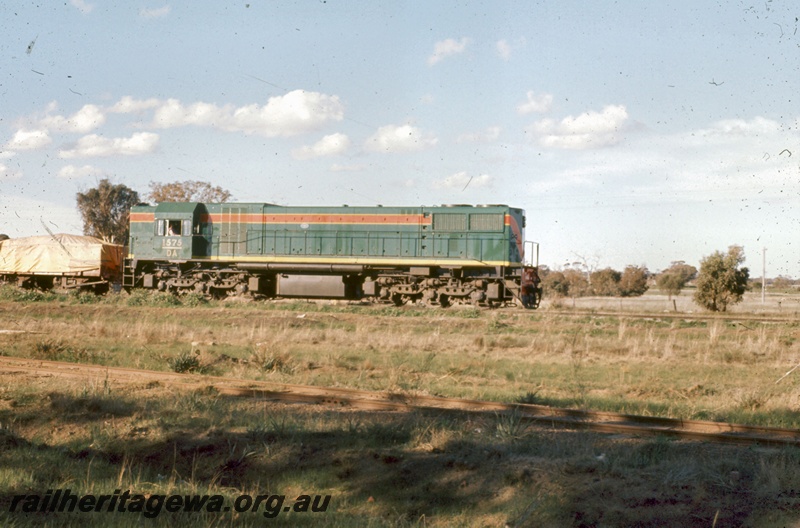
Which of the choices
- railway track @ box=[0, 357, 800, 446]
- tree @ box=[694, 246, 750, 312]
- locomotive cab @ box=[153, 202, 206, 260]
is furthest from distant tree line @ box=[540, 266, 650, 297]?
railway track @ box=[0, 357, 800, 446]

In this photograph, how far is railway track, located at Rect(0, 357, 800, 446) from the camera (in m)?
8.57

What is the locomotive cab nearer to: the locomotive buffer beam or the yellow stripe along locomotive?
the yellow stripe along locomotive

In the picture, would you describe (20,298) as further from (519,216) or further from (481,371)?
(481,371)

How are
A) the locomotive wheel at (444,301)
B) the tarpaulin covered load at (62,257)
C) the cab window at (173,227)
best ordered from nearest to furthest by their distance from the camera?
1. the locomotive wheel at (444,301)
2. the cab window at (173,227)
3. the tarpaulin covered load at (62,257)

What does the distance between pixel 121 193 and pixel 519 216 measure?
146 ft

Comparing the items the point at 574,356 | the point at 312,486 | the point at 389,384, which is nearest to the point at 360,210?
the point at 574,356

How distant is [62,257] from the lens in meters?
33.6

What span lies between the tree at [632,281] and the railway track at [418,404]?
5271 cm

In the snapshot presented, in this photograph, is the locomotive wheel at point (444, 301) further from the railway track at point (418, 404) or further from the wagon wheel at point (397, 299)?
the railway track at point (418, 404)

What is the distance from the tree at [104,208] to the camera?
59.8 metres

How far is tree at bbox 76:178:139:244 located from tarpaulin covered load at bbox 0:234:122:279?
79.8 feet

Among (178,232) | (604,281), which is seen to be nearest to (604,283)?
(604,281)

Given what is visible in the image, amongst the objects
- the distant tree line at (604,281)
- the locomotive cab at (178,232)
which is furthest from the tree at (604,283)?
the locomotive cab at (178,232)

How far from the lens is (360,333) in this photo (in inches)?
746
